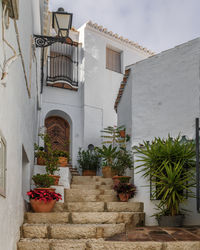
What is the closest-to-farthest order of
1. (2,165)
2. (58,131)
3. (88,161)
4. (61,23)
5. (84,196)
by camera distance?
(2,165), (61,23), (84,196), (88,161), (58,131)

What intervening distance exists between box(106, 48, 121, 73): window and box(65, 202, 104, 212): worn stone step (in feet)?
25.3

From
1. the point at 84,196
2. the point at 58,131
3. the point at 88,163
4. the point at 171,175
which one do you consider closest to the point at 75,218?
the point at 84,196

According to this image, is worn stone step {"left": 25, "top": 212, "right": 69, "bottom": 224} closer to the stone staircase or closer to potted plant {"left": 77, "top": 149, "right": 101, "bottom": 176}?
the stone staircase

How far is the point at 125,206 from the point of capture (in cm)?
642

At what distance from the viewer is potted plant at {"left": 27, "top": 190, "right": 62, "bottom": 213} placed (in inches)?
226

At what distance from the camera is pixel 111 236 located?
500 cm

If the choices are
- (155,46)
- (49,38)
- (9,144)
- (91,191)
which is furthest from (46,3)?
(155,46)

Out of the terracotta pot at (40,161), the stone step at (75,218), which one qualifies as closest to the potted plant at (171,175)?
the stone step at (75,218)

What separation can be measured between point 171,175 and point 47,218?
7.54 feet

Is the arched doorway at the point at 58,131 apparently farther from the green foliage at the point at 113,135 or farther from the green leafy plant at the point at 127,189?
the green leafy plant at the point at 127,189

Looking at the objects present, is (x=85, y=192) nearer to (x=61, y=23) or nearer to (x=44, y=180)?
(x=44, y=180)

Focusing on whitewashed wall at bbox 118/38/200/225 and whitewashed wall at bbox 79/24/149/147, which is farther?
whitewashed wall at bbox 79/24/149/147

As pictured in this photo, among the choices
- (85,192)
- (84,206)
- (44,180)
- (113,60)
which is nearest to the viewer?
(84,206)

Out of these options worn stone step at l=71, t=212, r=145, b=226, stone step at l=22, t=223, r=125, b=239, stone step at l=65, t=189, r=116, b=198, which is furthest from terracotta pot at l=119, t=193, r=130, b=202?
stone step at l=22, t=223, r=125, b=239
